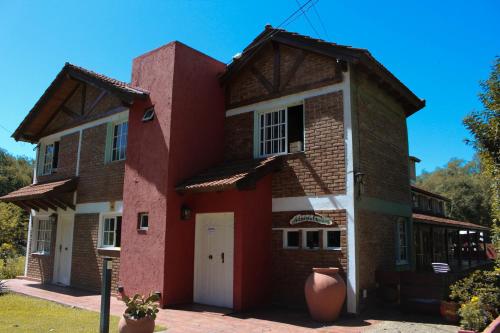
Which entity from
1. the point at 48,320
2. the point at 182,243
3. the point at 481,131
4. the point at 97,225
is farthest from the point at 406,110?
the point at 48,320

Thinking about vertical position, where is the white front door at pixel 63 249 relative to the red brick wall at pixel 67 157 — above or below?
below

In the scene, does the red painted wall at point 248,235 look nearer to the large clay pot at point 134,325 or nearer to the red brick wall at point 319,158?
the red brick wall at point 319,158

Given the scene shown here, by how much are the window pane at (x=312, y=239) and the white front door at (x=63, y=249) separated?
8724 mm

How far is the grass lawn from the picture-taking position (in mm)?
7895

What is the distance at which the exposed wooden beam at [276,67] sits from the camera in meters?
11.6

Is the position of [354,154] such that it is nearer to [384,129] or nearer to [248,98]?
[384,129]

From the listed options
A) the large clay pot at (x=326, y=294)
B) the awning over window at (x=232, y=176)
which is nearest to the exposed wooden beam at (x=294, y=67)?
the awning over window at (x=232, y=176)

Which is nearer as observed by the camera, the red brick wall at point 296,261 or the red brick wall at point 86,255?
the red brick wall at point 296,261

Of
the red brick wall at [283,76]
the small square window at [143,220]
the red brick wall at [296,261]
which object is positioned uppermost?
the red brick wall at [283,76]

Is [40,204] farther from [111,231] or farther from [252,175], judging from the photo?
[252,175]

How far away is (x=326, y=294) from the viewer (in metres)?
8.66

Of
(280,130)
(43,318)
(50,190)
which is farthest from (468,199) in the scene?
(43,318)

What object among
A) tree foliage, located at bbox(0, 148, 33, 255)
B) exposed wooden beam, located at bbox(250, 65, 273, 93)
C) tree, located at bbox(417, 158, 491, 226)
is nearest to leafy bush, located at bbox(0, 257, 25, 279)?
tree foliage, located at bbox(0, 148, 33, 255)

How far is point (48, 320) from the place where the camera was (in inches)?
343
